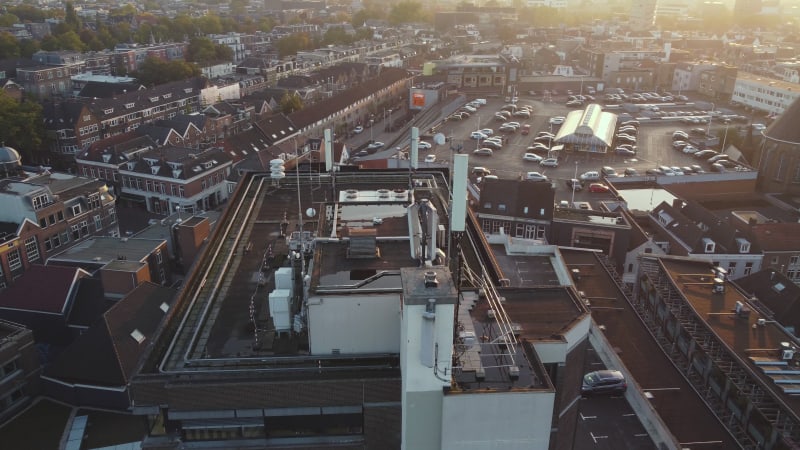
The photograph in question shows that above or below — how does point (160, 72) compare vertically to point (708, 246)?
above

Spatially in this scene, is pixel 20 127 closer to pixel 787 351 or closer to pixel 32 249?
pixel 32 249

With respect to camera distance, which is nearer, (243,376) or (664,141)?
(243,376)

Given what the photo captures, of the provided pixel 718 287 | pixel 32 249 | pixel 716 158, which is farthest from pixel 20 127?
pixel 716 158

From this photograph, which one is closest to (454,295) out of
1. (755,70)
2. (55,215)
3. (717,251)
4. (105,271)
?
(105,271)

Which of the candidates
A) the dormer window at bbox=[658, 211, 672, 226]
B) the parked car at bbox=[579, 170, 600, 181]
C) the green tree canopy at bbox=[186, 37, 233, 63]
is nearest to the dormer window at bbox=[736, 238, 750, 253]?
the dormer window at bbox=[658, 211, 672, 226]

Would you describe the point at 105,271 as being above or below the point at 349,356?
below

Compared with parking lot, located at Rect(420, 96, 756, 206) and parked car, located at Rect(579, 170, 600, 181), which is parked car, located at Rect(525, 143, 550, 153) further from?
parked car, located at Rect(579, 170, 600, 181)

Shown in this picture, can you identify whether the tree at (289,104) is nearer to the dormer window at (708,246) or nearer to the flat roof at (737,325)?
the dormer window at (708,246)

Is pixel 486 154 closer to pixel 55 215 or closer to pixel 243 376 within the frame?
pixel 55 215
